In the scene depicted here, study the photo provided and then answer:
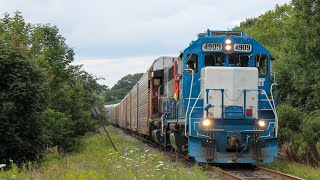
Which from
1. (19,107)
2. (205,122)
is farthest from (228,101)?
(19,107)

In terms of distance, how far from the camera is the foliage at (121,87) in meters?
121

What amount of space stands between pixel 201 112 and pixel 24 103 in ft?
19.2

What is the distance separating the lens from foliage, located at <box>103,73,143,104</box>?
397ft

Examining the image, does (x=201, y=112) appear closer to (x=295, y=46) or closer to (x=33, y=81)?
(x=33, y=81)

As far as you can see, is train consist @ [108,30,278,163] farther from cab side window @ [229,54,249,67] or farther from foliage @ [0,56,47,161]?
foliage @ [0,56,47,161]

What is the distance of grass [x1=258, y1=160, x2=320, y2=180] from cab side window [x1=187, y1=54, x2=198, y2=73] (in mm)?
3532

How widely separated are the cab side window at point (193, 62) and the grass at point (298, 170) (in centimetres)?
353

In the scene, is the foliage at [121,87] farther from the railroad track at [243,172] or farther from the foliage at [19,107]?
the railroad track at [243,172]

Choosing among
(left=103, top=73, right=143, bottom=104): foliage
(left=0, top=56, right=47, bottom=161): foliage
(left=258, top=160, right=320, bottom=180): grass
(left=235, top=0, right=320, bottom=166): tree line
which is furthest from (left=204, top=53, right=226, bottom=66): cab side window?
(left=103, top=73, right=143, bottom=104): foliage

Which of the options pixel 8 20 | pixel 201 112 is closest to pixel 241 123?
pixel 201 112

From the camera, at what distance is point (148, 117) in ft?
68.7

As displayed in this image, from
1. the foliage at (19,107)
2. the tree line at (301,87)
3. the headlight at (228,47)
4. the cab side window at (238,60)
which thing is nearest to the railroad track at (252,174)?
the tree line at (301,87)

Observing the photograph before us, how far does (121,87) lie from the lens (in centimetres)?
12506

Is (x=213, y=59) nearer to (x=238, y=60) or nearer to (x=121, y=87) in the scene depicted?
(x=238, y=60)
